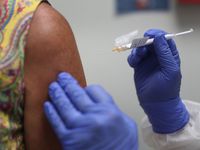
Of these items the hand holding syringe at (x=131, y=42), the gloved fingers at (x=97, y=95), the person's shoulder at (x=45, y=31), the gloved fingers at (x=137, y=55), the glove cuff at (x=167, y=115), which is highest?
the person's shoulder at (x=45, y=31)

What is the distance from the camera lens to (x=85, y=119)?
0.70m

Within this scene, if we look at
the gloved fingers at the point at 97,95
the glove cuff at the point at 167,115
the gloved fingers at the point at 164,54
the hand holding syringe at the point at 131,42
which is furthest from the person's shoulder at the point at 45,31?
the glove cuff at the point at 167,115

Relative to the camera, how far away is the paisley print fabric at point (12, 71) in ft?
2.39

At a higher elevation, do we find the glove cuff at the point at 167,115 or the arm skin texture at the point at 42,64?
the arm skin texture at the point at 42,64

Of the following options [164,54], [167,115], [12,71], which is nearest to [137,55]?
[164,54]

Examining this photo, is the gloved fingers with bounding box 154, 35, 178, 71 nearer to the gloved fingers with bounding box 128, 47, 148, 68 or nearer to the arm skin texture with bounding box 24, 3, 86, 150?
the gloved fingers with bounding box 128, 47, 148, 68

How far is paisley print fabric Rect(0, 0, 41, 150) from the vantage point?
0.73 m

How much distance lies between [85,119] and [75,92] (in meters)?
0.08

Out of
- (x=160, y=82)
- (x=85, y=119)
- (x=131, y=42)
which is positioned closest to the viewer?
(x=85, y=119)

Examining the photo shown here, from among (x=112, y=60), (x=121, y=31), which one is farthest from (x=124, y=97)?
(x=121, y=31)

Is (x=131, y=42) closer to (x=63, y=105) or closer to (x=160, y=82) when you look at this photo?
(x=160, y=82)

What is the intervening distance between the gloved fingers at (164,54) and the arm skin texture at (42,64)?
0.46 m

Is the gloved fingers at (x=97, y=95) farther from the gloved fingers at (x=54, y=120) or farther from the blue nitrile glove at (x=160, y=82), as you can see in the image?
the blue nitrile glove at (x=160, y=82)

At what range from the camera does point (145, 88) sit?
1275 mm
